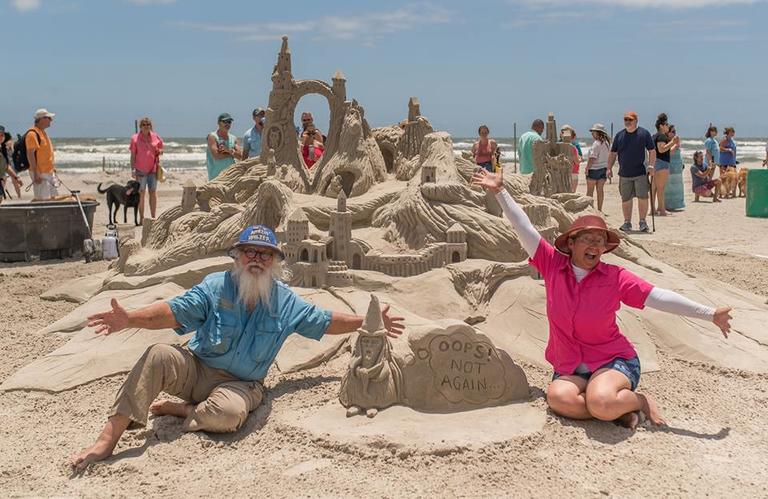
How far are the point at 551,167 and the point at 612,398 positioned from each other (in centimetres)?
519

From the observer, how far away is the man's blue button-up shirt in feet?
13.8

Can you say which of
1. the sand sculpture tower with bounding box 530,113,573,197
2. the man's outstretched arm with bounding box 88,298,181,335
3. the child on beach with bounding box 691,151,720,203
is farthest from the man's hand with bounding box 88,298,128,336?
the child on beach with bounding box 691,151,720,203

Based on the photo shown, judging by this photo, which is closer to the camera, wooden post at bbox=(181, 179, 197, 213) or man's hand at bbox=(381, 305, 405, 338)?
man's hand at bbox=(381, 305, 405, 338)

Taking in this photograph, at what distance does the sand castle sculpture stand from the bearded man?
609 millimetres

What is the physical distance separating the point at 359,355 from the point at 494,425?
32.8 inches

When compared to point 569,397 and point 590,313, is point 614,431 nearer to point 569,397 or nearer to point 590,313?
point 569,397

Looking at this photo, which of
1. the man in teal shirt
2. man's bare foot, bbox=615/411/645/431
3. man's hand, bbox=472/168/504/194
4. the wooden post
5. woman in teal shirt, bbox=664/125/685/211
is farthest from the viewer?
woman in teal shirt, bbox=664/125/685/211

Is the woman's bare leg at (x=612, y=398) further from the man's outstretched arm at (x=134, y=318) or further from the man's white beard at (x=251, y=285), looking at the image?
the man's outstretched arm at (x=134, y=318)

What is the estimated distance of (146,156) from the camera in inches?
430

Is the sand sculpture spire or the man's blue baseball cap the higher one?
the man's blue baseball cap

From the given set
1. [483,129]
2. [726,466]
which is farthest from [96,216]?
[726,466]

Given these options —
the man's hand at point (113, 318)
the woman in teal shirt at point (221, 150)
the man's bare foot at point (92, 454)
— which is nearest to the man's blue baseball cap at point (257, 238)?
the man's hand at point (113, 318)

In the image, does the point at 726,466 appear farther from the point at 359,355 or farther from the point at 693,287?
the point at 693,287

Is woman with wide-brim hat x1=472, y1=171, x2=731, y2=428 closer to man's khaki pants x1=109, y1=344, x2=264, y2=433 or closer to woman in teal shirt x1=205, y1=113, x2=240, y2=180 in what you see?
man's khaki pants x1=109, y1=344, x2=264, y2=433
